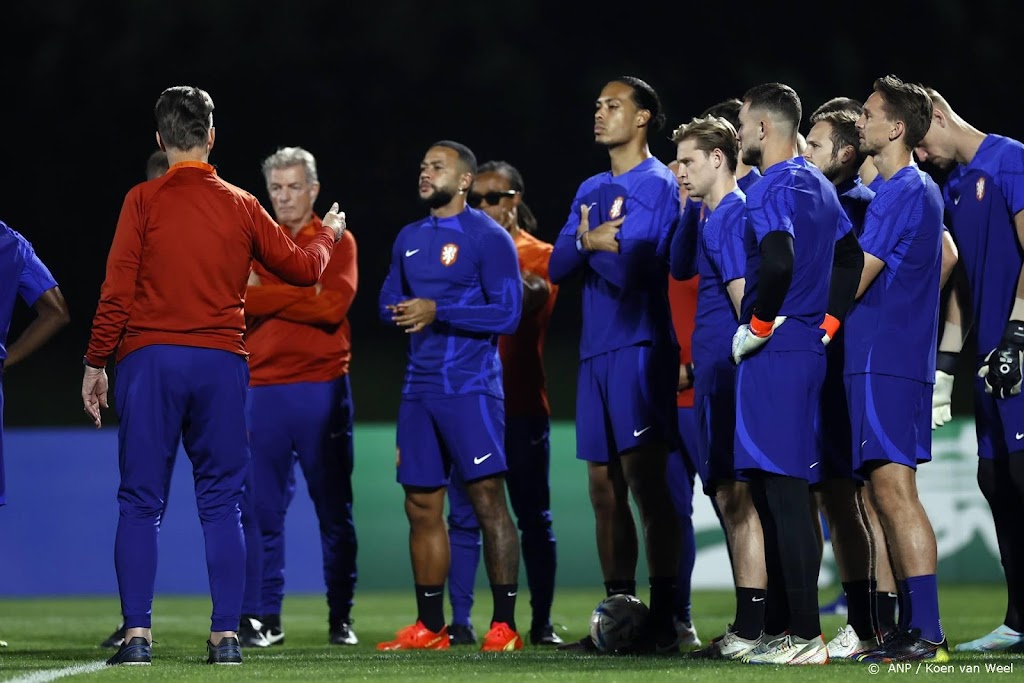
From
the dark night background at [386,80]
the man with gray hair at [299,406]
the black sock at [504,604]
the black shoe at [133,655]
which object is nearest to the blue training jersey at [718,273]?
the black sock at [504,604]

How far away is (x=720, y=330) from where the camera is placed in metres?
5.39

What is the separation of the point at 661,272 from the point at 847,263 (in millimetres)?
1156

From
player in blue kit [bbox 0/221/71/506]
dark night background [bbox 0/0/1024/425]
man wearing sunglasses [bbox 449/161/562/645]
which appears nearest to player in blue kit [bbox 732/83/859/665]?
man wearing sunglasses [bbox 449/161/562/645]

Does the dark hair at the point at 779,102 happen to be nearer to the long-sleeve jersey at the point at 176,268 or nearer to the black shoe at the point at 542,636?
the long-sleeve jersey at the point at 176,268

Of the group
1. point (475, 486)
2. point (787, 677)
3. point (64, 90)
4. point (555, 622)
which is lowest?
point (555, 622)

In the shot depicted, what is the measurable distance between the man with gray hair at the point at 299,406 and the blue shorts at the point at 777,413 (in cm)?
270

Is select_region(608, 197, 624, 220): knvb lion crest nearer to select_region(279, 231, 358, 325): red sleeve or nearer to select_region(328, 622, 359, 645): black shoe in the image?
select_region(279, 231, 358, 325): red sleeve

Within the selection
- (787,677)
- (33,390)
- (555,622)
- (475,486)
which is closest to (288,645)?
(475,486)

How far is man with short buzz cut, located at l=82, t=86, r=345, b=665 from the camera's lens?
193 inches

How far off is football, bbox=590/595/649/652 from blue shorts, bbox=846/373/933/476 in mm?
1110

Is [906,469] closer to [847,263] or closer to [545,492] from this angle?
[847,263]

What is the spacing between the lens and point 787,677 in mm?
4258

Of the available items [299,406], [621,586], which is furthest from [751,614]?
[299,406]

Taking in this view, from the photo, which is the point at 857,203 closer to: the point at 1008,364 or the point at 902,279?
the point at 902,279
